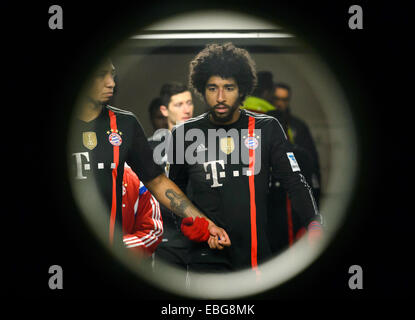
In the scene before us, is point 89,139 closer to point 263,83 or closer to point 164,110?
point 164,110

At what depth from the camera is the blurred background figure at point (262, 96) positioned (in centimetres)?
294

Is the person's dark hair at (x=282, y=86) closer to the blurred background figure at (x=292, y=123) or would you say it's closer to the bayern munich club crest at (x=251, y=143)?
the blurred background figure at (x=292, y=123)

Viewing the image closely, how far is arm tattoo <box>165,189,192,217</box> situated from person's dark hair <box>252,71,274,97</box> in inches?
26.8

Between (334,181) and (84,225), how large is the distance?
1.32 metres

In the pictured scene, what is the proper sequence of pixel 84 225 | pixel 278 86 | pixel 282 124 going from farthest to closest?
pixel 278 86
pixel 282 124
pixel 84 225

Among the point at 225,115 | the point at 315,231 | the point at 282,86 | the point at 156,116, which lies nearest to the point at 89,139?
the point at 156,116

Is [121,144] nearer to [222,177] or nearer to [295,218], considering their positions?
[222,177]

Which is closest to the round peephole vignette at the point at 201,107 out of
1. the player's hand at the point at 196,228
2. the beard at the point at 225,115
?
the beard at the point at 225,115

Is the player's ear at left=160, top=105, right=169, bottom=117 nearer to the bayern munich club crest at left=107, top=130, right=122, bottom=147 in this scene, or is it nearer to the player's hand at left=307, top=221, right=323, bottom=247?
the bayern munich club crest at left=107, top=130, right=122, bottom=147

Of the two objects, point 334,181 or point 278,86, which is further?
point 278,86

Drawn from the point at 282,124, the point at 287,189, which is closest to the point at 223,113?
the point at 282,124

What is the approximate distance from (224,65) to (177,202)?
76cm

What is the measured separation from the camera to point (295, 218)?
292cm

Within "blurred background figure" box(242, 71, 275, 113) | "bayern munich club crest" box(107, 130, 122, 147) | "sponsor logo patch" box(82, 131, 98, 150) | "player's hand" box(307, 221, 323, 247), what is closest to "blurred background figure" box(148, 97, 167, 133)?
"bayern munich club crest" box(107, 130, 122, 147)
